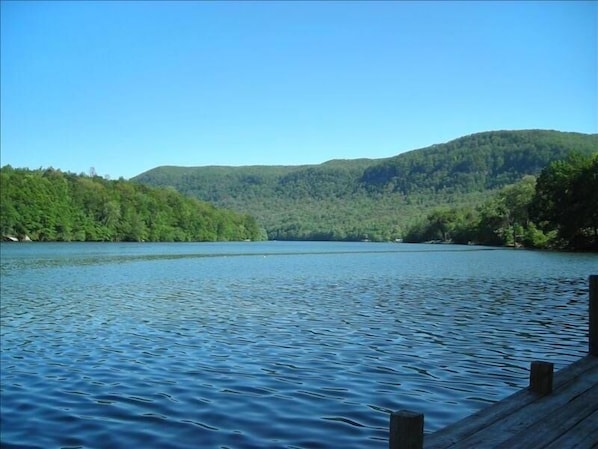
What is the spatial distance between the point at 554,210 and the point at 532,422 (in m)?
92.3

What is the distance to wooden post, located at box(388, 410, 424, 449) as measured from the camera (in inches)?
193

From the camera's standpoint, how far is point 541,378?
804 centimetres

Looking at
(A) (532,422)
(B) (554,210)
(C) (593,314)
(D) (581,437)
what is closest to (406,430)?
(D) (581,437)

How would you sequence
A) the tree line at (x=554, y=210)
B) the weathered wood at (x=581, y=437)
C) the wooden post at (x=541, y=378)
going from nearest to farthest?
1. the weathered wood at (x=581, y=437)
2. the wooden post at (x=541, y=378)
3. the tree line at (x=554, y=210)

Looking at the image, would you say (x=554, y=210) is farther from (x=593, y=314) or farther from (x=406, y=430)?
(x=406, y=430)

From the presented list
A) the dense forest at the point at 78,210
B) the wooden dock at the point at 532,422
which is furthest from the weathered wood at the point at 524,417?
the dense forest at the point at 78,210

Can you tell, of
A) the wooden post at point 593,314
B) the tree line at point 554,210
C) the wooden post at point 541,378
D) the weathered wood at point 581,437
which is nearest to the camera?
the weathered wood at point 581,437

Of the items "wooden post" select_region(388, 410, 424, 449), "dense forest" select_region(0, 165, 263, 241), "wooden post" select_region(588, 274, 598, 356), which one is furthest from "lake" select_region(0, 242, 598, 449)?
"dense forest" select_region(0, 165, 263, 241)

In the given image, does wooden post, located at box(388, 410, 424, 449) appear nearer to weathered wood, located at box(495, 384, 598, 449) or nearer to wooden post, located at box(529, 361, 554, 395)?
weathered wood, located at box(495, 384, 598, 449)

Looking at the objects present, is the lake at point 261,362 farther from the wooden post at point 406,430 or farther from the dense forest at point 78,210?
the dense forest at point 78,210

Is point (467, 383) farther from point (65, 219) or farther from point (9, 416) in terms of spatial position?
point (65, 219)

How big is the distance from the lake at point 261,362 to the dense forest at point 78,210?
123 meters

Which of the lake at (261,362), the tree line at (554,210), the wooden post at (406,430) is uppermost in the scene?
the tree line at (554,210)

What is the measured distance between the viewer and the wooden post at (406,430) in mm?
4895
